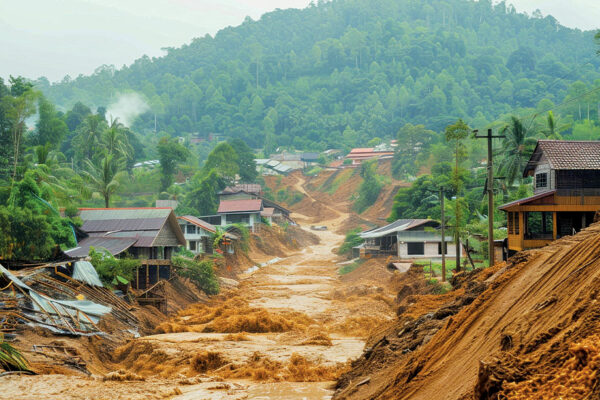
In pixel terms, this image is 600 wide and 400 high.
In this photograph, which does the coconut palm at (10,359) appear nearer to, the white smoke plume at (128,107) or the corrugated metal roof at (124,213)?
the corrugated metal roof at (124,213)

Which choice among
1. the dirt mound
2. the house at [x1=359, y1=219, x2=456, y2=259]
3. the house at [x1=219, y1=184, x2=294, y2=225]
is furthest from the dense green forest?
the dirt mound

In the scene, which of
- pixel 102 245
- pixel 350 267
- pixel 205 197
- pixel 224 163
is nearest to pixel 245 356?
pixel 102 245

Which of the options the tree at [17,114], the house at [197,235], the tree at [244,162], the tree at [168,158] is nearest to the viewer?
the tree at [17,114]

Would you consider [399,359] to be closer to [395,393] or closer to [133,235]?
[395,393]

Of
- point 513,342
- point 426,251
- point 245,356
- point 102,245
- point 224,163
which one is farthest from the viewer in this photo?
point 224,163

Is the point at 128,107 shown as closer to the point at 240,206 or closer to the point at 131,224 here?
the point at 240,206

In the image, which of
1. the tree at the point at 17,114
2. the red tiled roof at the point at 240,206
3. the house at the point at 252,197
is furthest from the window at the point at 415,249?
the tree at the point at 17,114

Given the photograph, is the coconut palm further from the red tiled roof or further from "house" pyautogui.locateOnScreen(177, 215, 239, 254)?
the red tiled roof
